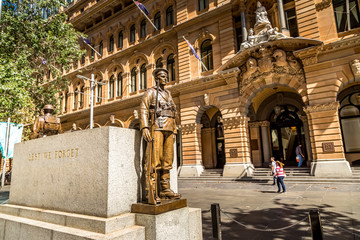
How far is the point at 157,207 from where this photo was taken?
3533mm

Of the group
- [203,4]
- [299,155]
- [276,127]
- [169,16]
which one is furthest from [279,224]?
[169,16]

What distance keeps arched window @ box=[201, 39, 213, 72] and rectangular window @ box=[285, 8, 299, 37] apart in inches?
248

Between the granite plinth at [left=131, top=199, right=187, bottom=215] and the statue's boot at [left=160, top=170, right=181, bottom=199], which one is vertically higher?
the statue's boot at [left=160, top=170, right=181, bottom=199]

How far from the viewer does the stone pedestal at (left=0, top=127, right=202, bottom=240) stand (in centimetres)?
348

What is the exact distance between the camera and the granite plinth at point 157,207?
352 centimetres

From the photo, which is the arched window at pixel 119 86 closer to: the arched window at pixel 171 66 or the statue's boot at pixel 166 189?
the arched window at pixel 171 66

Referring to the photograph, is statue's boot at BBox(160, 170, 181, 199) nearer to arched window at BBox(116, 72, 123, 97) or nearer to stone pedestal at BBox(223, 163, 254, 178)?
stone pedestal at BBox(223, 163, 254, 178)

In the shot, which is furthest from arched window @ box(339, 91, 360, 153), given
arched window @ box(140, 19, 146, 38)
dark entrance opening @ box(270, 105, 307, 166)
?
arched window @ box(140, 19, 146, 38)

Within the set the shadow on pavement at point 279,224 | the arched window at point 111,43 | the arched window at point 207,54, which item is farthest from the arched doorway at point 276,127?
the arched window at point 111,43

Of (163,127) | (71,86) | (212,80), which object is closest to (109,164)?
(163,127)

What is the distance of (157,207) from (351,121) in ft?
56.2

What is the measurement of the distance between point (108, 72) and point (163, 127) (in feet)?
82.1

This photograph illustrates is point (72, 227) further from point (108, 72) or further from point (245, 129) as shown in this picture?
point (108, 72)

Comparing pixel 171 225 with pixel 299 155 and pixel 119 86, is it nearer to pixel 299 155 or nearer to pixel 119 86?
pixel 299 155
